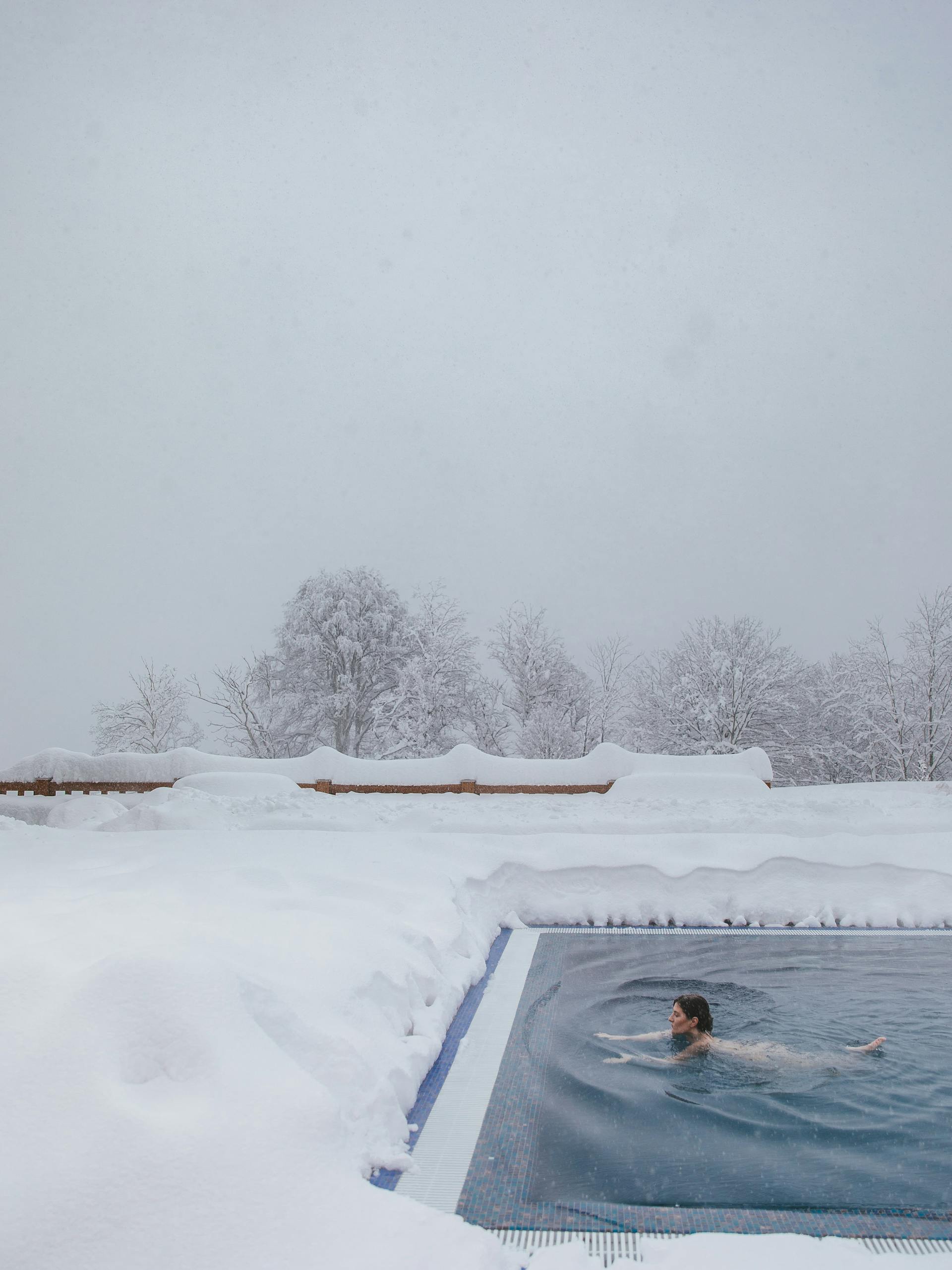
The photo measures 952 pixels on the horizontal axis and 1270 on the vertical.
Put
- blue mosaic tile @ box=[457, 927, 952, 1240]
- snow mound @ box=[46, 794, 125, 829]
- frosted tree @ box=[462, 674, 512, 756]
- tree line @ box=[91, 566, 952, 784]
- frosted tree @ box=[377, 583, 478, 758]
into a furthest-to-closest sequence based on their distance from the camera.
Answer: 1. frosted tree @ box=[462, 674, 512, 756]
2. frosted tree @ box=[377, 583, 478, 758]
3. tree line @ box=[91, 566, 952, 784]
4. snow mound @ box=[46, 794, 125, 829]
5. blue mosaic tile @ box=[457, 927, 952, 1240]

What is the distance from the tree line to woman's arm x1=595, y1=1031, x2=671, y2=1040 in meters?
21.8

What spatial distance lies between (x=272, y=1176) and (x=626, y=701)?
2826 centimetres

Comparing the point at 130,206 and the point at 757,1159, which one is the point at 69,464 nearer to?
the point at 130,206

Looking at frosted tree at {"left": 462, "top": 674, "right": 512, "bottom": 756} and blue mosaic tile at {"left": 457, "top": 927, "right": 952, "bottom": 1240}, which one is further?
frosted tree at {"left": 462, "top": 674, "right": 512, "bottom": 756}

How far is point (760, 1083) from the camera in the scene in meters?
Result: 4.54

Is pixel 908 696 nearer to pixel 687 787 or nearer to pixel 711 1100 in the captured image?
pixel 687 787

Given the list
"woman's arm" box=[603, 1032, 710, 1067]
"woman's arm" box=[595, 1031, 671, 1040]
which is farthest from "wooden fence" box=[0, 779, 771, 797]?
"woman's arm" box=[603, 1032, 710, 1067]

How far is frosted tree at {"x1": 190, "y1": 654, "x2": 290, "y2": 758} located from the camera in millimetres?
29188

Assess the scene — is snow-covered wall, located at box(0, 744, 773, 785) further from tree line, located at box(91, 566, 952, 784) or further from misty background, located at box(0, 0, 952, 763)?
misty background, located at box(0, 0, 952, 763)

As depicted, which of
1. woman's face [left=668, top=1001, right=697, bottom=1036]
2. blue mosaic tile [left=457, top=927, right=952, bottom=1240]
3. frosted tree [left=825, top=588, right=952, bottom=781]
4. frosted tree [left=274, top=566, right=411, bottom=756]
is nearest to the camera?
blue mosaic tile [left=457, top=927, right=952, bottom=1240]

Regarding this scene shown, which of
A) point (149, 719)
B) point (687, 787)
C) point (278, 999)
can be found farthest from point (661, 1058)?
point (149, 719)

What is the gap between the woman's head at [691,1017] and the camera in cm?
510

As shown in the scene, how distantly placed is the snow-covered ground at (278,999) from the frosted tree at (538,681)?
19.5 m

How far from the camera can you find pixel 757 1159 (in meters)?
3.60
